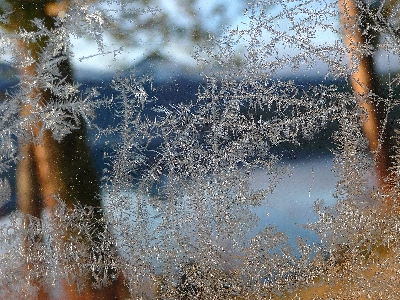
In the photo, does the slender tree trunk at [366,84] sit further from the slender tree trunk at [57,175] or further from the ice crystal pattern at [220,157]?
the slender tree trunk at [57,175]

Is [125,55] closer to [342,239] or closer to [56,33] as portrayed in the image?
[56,33]

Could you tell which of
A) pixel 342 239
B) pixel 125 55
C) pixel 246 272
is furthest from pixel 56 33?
pixel 342 239

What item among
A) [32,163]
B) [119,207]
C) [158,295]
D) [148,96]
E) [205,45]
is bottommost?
[158,295]

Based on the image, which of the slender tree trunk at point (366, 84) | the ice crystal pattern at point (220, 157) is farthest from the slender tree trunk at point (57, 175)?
the slender tree trunk at point (366, 84)

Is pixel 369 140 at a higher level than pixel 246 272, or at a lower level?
higher

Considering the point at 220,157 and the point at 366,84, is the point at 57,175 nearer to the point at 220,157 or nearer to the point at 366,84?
the point at 220,157

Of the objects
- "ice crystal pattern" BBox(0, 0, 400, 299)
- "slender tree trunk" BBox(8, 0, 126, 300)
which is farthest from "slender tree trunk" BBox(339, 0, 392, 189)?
"slender tree trunk" BBox(8, 0, 126, 300)

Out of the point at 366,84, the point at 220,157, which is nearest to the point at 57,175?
the point at 220,157
